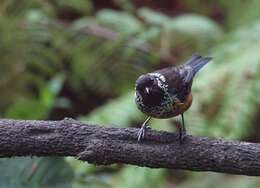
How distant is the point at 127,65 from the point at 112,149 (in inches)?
97.0

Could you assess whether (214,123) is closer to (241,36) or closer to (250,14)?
(241,36)

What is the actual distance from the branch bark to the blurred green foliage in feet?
3.86

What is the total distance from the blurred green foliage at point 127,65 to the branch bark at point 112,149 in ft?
3.86

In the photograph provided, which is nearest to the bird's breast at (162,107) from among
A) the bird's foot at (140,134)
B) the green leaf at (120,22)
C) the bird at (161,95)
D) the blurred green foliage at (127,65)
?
the bird at (161,95)

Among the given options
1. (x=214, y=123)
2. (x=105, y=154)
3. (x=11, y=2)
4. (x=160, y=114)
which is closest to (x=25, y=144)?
(x=105, y=154)

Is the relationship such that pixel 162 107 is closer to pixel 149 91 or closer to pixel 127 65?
pixel 149 91

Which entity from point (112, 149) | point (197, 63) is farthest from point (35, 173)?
point (197, 63)

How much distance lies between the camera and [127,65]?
415 centimetres

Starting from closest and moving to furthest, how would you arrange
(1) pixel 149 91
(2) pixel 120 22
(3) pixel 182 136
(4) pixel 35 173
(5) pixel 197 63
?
(3) pixel 182 136 → (1) pixel 149 91 → (4) pixel 35 173 → (5) pixel 197 63 → (2) pixel 120 22

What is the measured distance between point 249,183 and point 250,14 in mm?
1246

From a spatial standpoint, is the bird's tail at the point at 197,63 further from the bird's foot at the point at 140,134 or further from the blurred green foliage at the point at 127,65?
the blurred green foliage at the point at 127,65

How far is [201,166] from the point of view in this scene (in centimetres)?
174

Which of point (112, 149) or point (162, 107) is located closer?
point (112, 149)

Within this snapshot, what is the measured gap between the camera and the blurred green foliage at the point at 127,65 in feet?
10.8
